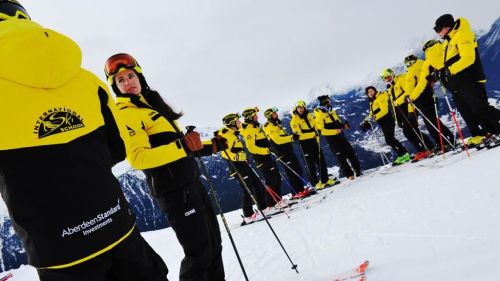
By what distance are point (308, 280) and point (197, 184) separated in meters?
1.42

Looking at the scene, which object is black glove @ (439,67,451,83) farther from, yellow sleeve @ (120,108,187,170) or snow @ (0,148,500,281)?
yellow sleeve @ (120,108,187,170)

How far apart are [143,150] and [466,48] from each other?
6593 millimetres

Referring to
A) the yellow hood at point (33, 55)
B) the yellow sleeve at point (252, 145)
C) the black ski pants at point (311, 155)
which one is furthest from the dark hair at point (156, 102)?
the black ski pants at point (311, 155)

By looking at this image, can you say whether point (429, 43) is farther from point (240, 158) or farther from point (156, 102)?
point (156, 102)

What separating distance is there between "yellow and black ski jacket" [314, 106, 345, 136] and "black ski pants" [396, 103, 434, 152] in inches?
69.3

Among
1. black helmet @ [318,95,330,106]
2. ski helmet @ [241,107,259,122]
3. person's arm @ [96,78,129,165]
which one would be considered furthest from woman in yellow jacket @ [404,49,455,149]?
person's arm @ [96,78,129,165]

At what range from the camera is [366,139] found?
17300 centimetres

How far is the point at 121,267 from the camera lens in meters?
1.77

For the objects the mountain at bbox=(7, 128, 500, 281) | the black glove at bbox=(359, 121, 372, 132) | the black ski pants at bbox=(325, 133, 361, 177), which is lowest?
the mountain at bbox=(7, 128, 500, 281)

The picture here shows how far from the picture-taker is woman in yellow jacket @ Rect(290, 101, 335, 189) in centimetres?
1190

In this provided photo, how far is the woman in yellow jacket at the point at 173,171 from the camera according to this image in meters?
2.93

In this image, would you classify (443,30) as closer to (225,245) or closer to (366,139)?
(225,245)

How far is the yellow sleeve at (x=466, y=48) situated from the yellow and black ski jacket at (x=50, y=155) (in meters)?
7.15

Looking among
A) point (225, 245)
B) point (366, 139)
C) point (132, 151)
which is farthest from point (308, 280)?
point (366, 139)
